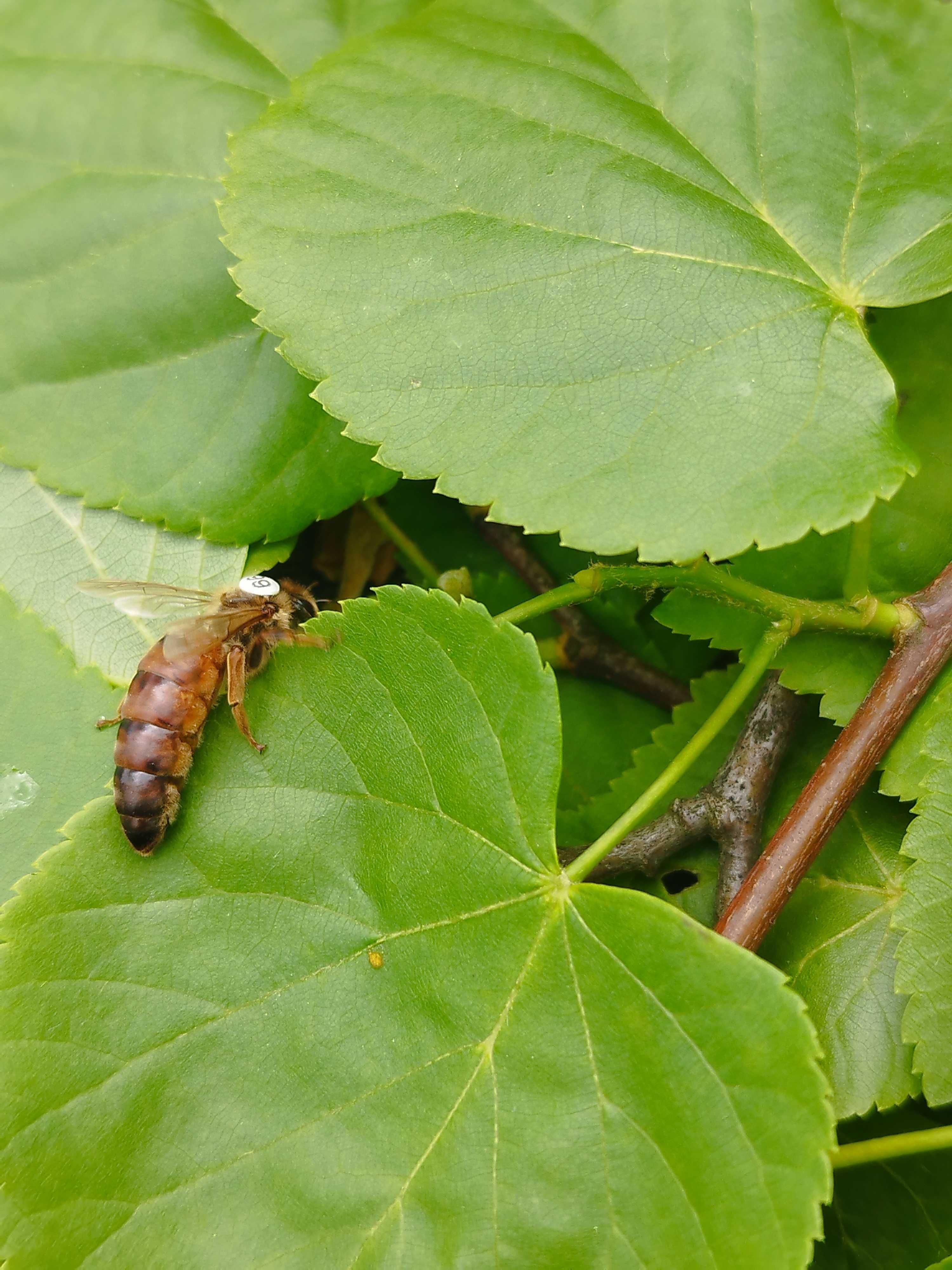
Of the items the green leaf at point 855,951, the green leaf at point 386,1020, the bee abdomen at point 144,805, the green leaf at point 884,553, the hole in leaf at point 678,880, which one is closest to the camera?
the green leaf at point 386,1020

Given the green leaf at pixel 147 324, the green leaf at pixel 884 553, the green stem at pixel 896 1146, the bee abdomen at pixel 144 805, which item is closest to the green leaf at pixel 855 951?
the green stem at pixel 896 1146

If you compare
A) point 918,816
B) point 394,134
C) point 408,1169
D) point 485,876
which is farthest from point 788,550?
point 408,1169

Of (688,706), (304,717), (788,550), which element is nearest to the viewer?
(304,717)

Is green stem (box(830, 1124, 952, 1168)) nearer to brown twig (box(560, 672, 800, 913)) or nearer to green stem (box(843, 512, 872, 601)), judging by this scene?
brown twig (box(560, 672, 800, 913))

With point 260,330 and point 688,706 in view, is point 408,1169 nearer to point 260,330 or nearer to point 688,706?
point 688,706

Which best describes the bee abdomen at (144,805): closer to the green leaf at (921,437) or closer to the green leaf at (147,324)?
the green leaf at (147,324)

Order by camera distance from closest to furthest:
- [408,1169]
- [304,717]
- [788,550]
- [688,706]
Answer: [408,1169]
[304,717]
[788,550]
[688,706]

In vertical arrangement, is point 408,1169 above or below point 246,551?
below
